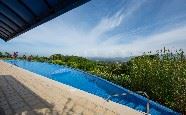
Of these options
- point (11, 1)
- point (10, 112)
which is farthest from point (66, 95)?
point (11, 1)

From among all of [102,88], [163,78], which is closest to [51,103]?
[163,78]

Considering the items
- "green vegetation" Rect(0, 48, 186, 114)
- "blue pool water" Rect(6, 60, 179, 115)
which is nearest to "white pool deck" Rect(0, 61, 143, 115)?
"blue pool water" Rect(6, 60, 179, 115)

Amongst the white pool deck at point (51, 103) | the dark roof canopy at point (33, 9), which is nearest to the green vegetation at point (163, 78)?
the white pool deck at point (51, 103)

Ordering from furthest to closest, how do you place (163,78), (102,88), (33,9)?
(102,88), (163,78), (33,9)

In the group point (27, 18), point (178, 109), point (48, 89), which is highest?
point (27, 18)

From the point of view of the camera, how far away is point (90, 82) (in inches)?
644

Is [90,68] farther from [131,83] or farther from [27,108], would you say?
[27,108]

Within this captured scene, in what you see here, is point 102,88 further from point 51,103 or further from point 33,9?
point 33,9

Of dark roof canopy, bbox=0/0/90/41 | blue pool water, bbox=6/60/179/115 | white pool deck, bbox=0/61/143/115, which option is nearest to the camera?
dark roof canopy, bbox=0/0/90/41

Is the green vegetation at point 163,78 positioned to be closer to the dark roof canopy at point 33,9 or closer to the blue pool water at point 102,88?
the blue pool water at point 102,88

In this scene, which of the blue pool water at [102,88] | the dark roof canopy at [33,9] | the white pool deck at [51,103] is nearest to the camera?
the dark roof canopy at [33,9]

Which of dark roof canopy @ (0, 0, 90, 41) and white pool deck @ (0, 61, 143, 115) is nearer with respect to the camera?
dark roof canopy @ (0, 0, 90, 41)

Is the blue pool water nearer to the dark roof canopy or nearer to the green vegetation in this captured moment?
the green vegetation

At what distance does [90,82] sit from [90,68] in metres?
5.99
